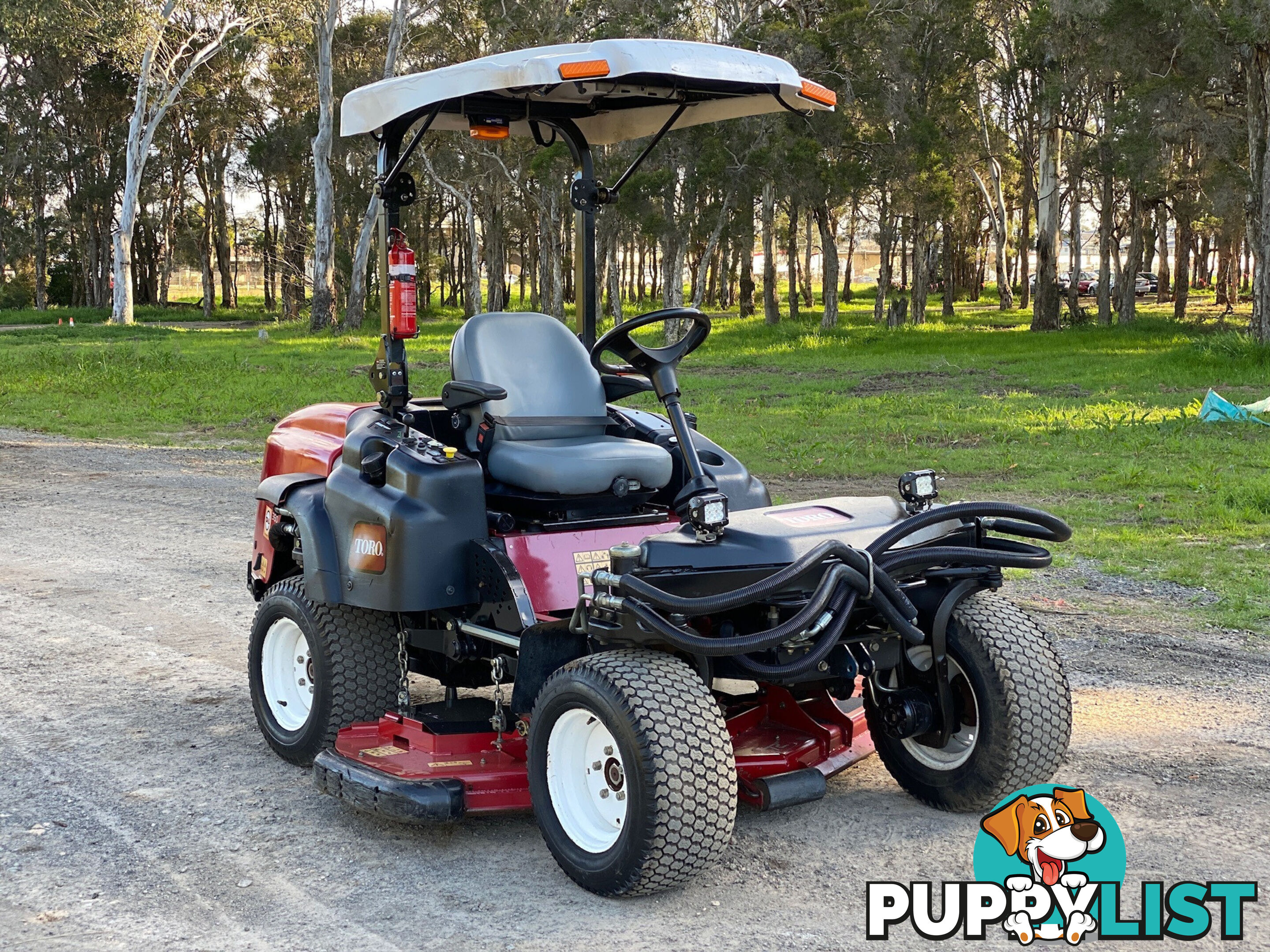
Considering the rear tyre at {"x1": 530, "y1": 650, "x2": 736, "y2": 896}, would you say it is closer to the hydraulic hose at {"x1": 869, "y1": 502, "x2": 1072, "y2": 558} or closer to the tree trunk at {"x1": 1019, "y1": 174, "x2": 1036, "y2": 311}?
the hydraulic hose at {"x1": 869, "y1": 502, "x2": 1072, "y2": 558}

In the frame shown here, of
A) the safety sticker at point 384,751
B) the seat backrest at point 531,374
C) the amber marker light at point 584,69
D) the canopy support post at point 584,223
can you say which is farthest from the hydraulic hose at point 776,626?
the canopy support post at point 584,223

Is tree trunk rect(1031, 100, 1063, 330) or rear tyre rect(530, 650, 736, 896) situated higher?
tree trunk rect(1031, 100, 1063, 330)

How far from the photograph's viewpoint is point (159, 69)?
43.9 m

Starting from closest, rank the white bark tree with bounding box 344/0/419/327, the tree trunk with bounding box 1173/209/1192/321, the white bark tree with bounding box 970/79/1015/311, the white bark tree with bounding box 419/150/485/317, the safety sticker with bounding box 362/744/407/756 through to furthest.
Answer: the safety sticker with bounding box 362/744/407/756
the white bark tree with bounding box 344/0/419/327
the tree trunk with bounding box 1173/209/1192/321
the white bark tree with bounding box 419/150/485/317
the white bark tree with bounding box 970/79/1015/311

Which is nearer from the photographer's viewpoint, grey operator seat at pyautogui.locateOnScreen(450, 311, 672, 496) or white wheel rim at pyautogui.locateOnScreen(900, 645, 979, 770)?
white wheel rim at pyautogui.locateOnScreen(900, 645, 979, 770)

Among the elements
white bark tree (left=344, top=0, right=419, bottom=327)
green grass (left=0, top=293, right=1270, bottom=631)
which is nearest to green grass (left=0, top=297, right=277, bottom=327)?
white bark tree (left=344, top=0, right=419, bottom=327)

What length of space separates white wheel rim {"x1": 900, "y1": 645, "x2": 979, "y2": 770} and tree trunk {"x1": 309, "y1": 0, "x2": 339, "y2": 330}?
3626cm

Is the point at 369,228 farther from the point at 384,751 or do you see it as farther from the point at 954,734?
the point at 954,734

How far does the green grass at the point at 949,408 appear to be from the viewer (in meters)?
9.97

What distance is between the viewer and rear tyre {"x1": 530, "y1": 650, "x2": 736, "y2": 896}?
3.67 metres

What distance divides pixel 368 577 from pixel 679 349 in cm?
135

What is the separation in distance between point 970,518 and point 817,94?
175 centimetres

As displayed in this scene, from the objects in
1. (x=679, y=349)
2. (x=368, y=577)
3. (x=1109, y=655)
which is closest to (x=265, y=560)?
(x=368, y=577)

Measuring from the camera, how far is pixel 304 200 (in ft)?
196
